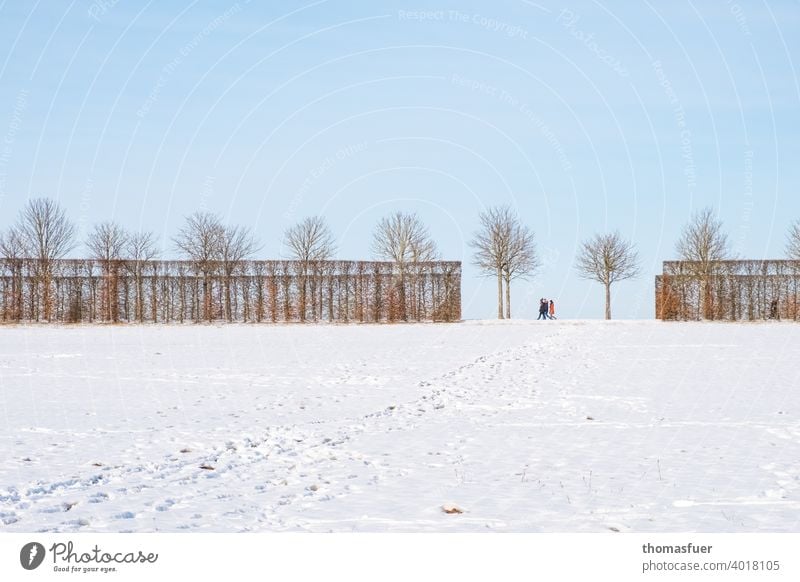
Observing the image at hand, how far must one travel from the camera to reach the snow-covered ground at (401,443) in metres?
7.61

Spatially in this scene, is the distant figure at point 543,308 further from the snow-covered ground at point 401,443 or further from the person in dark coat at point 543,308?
the snow-covered ground at point 401,443

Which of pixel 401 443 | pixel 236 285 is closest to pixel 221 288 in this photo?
pixel 236 285

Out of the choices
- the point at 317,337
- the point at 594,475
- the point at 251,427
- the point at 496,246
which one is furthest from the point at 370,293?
the point at 594,475

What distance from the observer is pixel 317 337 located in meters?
33.8
